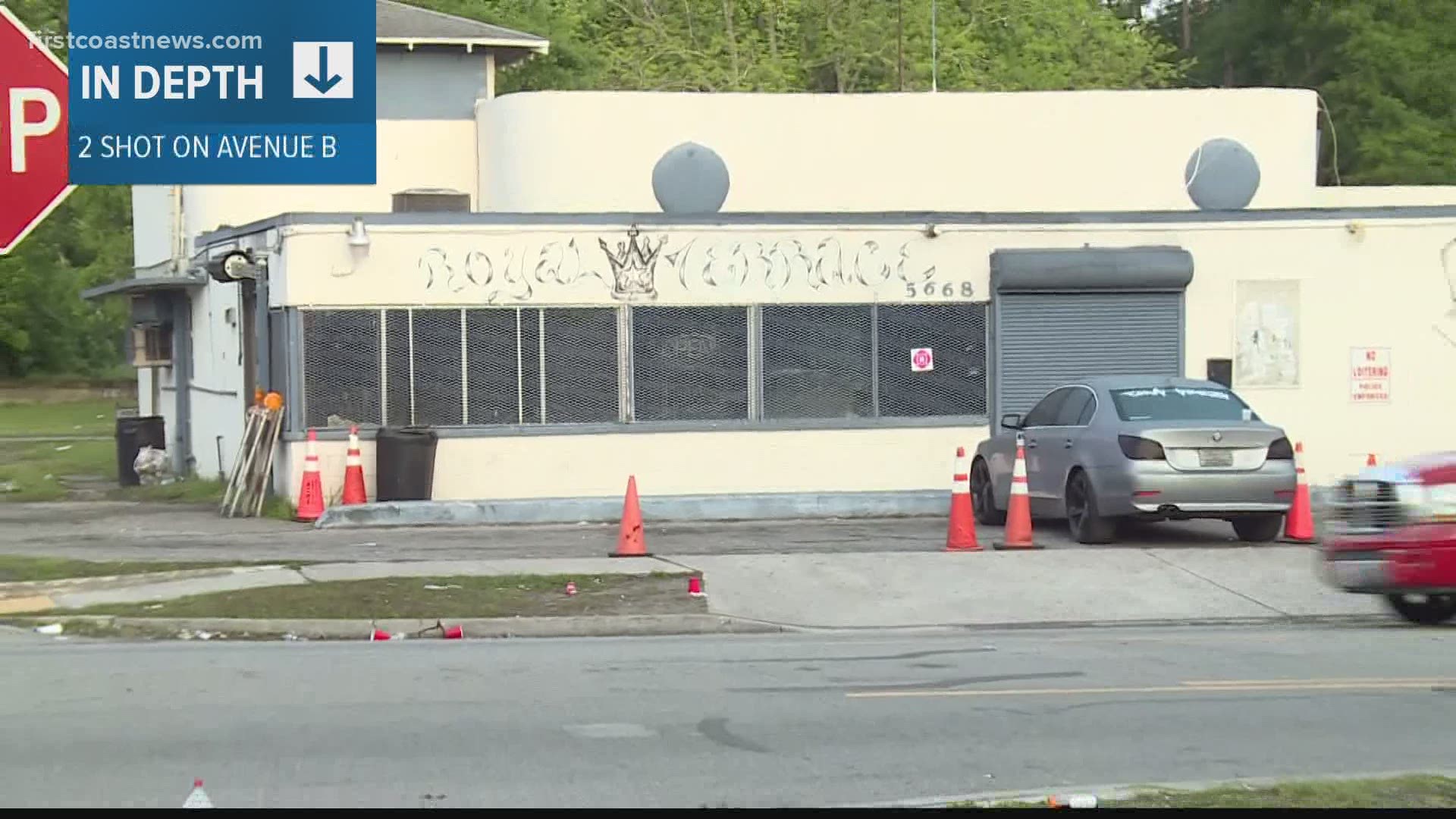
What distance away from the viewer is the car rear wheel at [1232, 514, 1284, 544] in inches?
741

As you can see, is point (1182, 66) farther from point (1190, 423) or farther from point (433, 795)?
point (433, 795)

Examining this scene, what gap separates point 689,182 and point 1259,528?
9.29 meters

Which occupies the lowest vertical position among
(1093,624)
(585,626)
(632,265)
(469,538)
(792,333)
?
(1093,624)

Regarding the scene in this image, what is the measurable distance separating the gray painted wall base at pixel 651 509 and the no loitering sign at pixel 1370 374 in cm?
183

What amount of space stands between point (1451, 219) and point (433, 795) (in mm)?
19821

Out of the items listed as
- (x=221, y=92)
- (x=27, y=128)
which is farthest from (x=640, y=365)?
(x=27, y=128)

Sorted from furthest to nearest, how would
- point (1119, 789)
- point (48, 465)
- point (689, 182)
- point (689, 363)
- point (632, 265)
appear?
Result: point (48, 465) < point (689, 182) < point (689, 363) < point (632, 265) < point (1119, 789)

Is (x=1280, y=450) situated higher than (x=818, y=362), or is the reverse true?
(x=818, y=362)

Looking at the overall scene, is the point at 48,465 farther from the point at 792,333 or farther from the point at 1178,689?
the point at 1178,689

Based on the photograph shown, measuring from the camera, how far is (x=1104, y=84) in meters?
56.0

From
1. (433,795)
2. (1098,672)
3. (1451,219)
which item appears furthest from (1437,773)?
(1451,219)

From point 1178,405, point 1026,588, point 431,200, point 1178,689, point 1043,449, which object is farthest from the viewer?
point 431,200

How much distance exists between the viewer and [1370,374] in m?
24.4

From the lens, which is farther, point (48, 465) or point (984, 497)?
point (48, 465)
